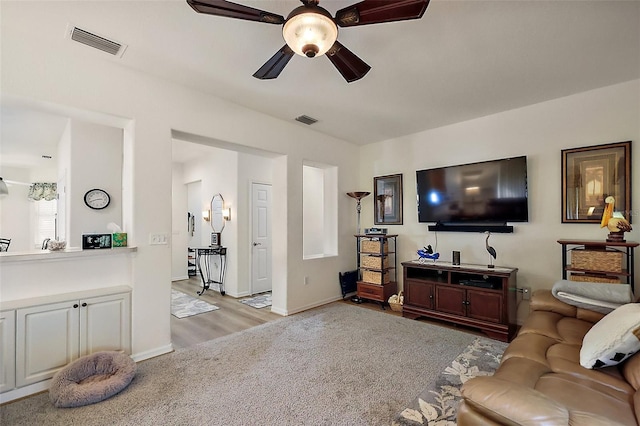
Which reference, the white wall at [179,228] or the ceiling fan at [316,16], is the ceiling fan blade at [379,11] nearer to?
the ceiling fan at [316,16]

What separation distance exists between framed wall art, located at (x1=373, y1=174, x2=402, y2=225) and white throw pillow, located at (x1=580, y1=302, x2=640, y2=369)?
10.4ft

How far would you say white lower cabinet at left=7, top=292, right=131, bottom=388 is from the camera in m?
2.17

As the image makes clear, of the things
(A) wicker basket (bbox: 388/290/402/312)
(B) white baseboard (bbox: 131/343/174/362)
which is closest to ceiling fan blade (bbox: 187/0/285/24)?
(B) white baseboard (bbox: 131/343/174/362)

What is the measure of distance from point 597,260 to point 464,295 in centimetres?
128

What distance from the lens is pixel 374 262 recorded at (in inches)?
176

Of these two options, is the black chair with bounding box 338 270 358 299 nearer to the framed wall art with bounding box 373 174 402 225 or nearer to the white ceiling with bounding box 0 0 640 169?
the framed wall art with bounding box 373 174 402 225

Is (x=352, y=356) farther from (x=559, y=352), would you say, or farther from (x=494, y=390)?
(x=494, y=390)

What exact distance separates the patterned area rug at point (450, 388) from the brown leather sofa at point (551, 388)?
1.74 feet

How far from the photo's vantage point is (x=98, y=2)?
189 cm

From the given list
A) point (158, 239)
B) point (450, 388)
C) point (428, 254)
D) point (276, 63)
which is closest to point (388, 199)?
point (428, 254)

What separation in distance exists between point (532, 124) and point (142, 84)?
14.4ft

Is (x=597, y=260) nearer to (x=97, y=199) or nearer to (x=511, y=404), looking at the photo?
(x=511, y=404)

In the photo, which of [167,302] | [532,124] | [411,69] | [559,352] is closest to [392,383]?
[559,352]

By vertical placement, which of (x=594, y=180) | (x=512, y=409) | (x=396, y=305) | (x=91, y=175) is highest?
(x=91, y=175)
